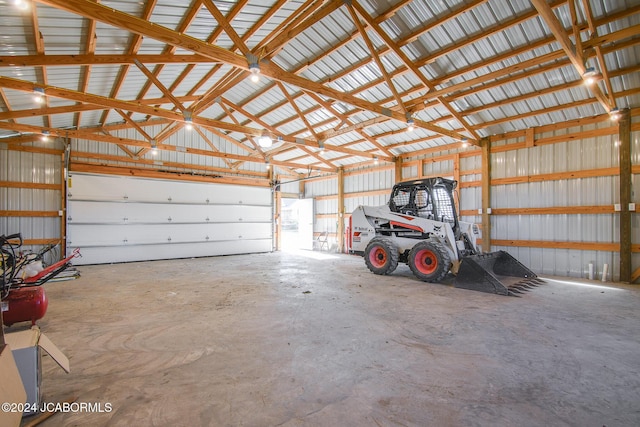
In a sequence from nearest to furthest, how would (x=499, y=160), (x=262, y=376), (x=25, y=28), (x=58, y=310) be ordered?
(x=262, y=376) < (x=25, y=28) < (x=58, y=310) < (x=499, y=160)

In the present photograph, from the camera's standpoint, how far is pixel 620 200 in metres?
7.38

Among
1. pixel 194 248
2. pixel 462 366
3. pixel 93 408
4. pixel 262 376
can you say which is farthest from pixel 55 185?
pixel 462 366

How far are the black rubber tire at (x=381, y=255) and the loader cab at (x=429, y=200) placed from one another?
3.31ft

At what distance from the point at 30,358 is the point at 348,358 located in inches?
111

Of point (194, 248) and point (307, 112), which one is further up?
point (307, 112)

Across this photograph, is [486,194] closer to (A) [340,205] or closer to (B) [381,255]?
(B) [381,255]

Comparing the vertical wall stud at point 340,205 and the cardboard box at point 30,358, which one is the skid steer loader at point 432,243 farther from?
the cardboard box at point 30,358

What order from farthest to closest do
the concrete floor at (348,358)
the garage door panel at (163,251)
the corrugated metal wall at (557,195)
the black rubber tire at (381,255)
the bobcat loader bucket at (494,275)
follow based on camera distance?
the garage door panel at (163,251) < the black rubber tire at (381,255) < the corrugated metal wall at (557,195) < the bobcat loader bucket at (494,275) < the concrete floor at (348,358)

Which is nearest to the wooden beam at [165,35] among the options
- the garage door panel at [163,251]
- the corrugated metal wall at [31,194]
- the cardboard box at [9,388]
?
the cardboard box at [9,388]

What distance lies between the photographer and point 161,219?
1208 centimetres

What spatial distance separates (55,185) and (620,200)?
1723 centimetres

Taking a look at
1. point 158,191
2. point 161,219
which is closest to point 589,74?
point 158,191

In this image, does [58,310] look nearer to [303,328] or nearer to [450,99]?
[303,328]

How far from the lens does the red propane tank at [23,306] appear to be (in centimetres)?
342
